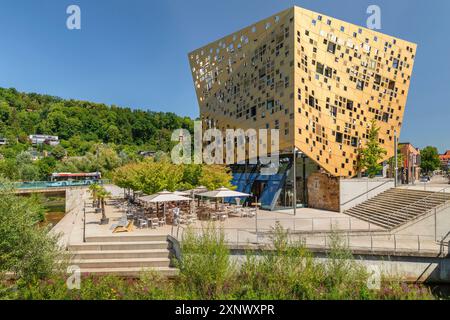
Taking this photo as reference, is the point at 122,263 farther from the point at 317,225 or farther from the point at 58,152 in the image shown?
the point at 58,152

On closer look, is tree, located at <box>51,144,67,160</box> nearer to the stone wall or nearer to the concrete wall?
the stone wall

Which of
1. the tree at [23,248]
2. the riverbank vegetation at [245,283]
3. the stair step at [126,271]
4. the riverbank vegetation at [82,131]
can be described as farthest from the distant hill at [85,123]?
the riverbank vegetation at [245,283]

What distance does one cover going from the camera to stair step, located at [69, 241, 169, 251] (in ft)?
46.8

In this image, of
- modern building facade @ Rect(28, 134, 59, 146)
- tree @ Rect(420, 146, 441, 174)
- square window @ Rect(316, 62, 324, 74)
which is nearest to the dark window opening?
square window @ Rect(316, 62, 324, 74)

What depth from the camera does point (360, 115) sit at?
27531mm

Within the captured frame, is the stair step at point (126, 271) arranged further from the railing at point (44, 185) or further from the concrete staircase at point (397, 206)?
the railing at point (44, 185)

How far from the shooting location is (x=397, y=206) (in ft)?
67.3

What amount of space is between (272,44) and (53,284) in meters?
26.0

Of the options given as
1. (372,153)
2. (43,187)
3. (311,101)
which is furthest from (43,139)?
(372,153)

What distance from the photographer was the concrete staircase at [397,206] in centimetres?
1794

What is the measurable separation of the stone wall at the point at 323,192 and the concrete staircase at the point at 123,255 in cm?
1611

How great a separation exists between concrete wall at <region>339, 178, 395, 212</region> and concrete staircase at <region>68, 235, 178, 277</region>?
16.3 meters
